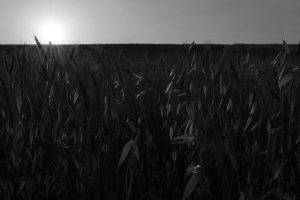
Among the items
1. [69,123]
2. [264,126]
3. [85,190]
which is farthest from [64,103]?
[264,126]

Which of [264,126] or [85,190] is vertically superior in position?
[264,126]

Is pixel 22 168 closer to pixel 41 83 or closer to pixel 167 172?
pixel 167 172

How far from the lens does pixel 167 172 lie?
3.57ft

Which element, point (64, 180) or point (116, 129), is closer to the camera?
point (64, 180)

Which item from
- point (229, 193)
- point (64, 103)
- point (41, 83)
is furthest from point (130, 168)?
point (41, 83)

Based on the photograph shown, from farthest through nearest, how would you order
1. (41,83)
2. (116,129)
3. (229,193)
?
(41,83) < (116,129) < (229,193)

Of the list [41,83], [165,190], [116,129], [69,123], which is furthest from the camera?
[41,83]

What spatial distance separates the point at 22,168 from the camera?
3.62ft

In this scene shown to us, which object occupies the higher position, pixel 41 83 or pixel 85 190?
pixel 41 83

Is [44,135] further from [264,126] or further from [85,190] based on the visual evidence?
[264,126]

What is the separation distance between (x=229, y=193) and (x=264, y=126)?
0.35 meters

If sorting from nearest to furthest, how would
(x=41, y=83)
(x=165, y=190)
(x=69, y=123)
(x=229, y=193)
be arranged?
(x=229, y=193), (x=165, y=190), (x=69, y=123), (x=41, y=83)

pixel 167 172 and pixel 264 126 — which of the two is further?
pixel 264 126

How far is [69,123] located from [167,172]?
374 mm
